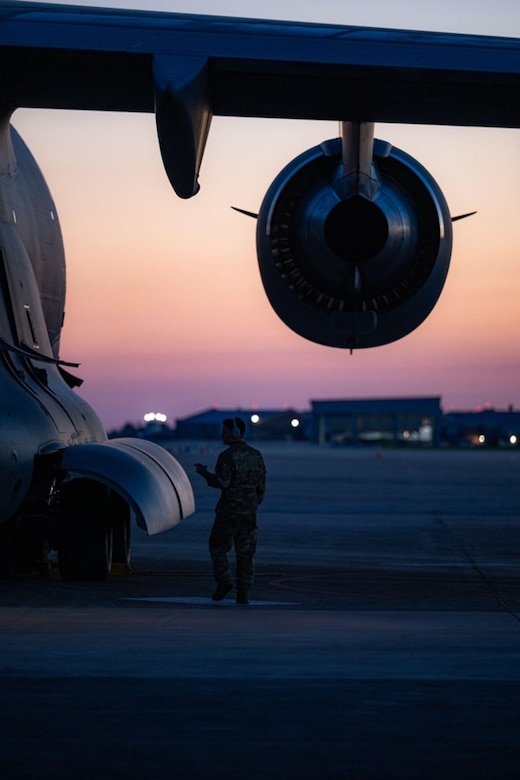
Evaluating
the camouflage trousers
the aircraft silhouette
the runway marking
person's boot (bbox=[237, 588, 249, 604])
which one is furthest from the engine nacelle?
person's boot (bbox=[237, 588, 249, 604])

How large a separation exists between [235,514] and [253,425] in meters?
145

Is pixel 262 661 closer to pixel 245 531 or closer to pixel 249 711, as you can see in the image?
pixel 249 711

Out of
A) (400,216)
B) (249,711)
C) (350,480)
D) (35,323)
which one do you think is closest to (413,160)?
(400,216)

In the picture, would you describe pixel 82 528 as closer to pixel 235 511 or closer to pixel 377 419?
pixel 235 511

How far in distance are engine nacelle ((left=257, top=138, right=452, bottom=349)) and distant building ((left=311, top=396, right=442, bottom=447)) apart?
445 ft

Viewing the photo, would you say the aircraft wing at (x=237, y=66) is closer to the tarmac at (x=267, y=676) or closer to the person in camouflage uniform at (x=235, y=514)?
the person in camouflage uniform at (x=235, y=514)

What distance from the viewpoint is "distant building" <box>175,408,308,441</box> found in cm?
16138

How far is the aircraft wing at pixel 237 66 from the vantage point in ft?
32.3

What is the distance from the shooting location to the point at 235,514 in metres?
12.0

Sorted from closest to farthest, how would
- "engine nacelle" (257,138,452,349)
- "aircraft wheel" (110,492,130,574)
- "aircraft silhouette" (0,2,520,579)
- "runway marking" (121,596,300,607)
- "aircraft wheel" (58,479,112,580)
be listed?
"aircraft silhouette" (0,2,520,579)
"runway marking" (121,596,300,607)
"aircraft wheel" (58,479,112,580)
"engine nacelle" (257,138,452,349)
"aircraft wheel" (110,492,130,574)

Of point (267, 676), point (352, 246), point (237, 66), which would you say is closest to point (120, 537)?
point (352, 246)

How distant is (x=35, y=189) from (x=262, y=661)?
9.55m

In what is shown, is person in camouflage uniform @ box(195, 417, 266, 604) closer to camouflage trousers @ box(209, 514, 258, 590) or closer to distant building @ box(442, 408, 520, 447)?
camouflage trousers @ box(209, 514, 258, 590)

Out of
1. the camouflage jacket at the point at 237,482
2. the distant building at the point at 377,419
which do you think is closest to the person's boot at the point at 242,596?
the camouflage jacket at the point at 237,482
